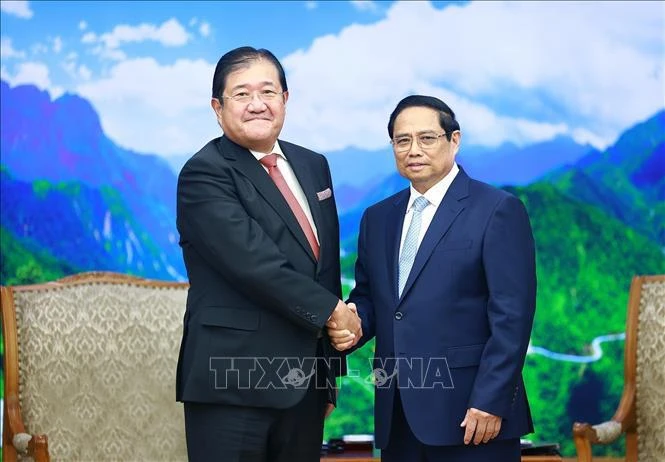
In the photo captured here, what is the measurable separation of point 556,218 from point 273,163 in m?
2.66

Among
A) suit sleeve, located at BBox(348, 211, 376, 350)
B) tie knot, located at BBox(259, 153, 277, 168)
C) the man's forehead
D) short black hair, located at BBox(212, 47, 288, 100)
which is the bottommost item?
suit sleeve, located at BBox(348, 211, 376, 350)

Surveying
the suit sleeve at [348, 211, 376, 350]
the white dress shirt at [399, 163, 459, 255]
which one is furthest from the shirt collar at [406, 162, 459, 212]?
the suit sleeve at [348, 211, 376, 350]

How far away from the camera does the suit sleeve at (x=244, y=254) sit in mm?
2244

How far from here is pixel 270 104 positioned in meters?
2.39

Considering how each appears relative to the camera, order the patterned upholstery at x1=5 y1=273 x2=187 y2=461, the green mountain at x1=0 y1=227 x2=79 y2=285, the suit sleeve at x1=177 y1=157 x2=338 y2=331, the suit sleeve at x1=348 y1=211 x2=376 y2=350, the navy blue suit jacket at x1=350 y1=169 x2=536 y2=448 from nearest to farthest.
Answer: the suit sleeve at x1=177 y1=157 x2=338 y2=331, the navy blue suit jacket at x1=350 y1=169 x2=536 y2=448, the suit sleeve at x1=348 y1=211 x2=376 y2=350, the patterned upholstery at x1=5 y1=273 x2=187 y2=461, the green mountain at x1=0 y1=227 x2=79 y2=285

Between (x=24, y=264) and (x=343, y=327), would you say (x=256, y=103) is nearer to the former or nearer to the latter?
(x=343, y=327)

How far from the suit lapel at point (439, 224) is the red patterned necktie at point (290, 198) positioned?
9.8 inches

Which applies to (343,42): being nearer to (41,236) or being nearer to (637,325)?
(41,236)

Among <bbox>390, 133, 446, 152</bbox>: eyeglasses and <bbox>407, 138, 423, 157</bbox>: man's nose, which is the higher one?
<bbox>390, 133, 446, 152</bbox>: eyeglasses

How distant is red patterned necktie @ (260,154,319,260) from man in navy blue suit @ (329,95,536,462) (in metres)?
0.23

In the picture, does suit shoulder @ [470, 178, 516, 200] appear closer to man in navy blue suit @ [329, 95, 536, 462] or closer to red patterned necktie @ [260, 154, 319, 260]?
man in navy blue suit @ [329, 95, 536, 462]

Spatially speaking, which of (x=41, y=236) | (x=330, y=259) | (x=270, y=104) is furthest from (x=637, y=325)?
(x=41, y=236)

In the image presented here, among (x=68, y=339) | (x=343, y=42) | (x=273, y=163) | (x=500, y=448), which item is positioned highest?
(x=343, y=42)

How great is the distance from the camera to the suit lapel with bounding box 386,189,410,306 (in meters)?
2.50
